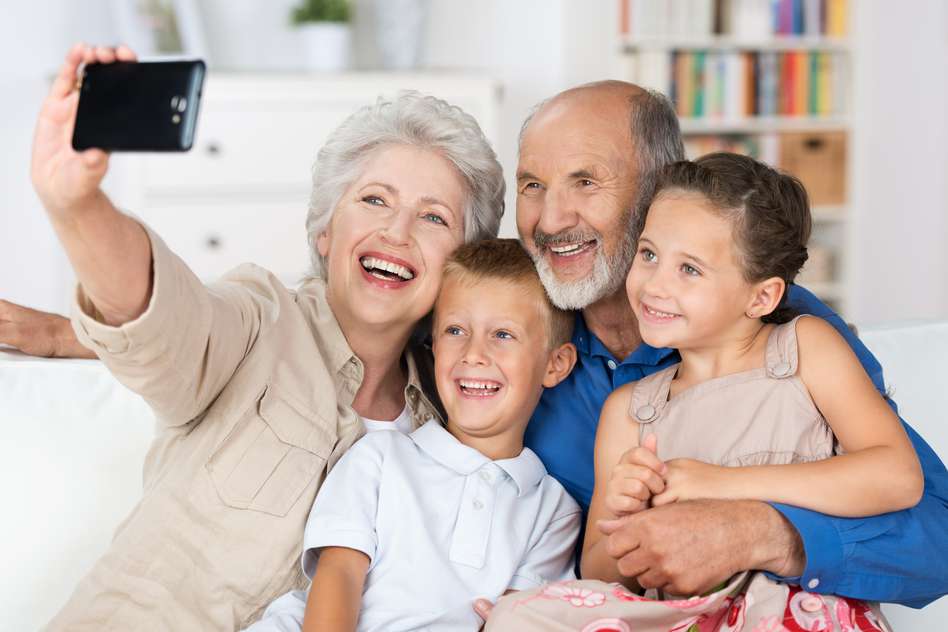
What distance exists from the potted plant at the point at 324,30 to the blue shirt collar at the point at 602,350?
276 centimetres

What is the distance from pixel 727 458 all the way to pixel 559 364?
373 millimetres

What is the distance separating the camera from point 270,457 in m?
1.60

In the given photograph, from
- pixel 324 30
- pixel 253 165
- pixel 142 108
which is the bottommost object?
pixel 253 165

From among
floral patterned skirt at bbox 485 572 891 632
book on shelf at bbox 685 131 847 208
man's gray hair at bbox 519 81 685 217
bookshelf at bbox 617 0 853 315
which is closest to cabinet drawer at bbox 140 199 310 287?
bookshelf at bbox 617 0 853 315

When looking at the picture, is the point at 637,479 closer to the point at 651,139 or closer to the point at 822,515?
the point at 822,515

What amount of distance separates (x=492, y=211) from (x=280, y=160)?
232 cm

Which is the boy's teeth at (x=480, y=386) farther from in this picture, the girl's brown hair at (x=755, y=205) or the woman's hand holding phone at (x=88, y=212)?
the woman's hand holding phone at (x=88, y=212)

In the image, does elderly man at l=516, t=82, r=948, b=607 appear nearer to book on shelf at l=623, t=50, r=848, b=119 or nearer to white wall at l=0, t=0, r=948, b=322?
white wall at l=0, t=0, r=948, b=322

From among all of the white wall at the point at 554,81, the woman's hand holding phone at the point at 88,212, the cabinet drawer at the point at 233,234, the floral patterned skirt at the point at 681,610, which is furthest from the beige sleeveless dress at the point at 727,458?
the white wall at the point at 554,81

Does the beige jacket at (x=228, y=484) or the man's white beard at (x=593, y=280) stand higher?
the man's white beard at (x=593, y=280)

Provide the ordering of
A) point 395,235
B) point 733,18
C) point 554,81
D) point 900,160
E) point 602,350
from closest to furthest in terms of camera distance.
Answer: point 395,235, point 602,350, point 554,81, point 733,18, point 900,160

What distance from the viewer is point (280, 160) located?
4.08 metres

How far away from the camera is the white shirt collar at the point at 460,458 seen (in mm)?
1657

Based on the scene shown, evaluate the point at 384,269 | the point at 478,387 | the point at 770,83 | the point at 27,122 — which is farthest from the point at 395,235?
the point at 770,83
